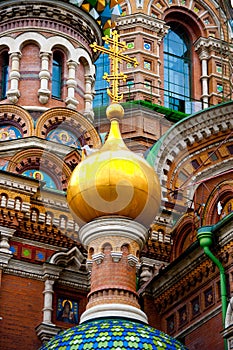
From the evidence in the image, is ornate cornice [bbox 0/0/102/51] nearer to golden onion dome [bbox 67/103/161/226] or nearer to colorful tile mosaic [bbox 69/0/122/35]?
colorful tile mosaic [bbox 69/0/122/35]

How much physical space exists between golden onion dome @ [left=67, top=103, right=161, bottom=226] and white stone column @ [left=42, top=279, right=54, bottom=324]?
1691 millimetres

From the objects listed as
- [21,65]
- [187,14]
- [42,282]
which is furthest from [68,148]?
[187,14]

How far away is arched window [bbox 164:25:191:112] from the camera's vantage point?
65.5ft

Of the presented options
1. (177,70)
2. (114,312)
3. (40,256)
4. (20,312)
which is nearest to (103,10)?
(177,70)

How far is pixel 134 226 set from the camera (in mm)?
11609

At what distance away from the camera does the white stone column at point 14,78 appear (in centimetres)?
1593

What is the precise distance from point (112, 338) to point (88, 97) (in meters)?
6.68

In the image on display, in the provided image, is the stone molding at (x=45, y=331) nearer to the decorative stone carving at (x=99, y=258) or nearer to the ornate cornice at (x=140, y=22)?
the decorative stone carving at (x=99, y=258)

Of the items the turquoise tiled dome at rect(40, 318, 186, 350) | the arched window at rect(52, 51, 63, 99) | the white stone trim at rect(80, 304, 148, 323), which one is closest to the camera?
the turquoise tiled dome at rect(40, 318, 186, 350)

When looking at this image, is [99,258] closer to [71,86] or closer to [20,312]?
[20,312]

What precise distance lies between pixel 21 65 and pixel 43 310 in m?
4.66

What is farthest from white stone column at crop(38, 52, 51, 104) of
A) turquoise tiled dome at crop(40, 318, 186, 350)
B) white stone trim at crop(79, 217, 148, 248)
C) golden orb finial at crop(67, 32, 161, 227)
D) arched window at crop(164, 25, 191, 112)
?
turquoise tiled dome at crop(40, 318, 186, 350)

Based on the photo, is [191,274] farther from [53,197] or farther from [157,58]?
[157,58]

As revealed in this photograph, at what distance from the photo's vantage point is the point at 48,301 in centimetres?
1309
